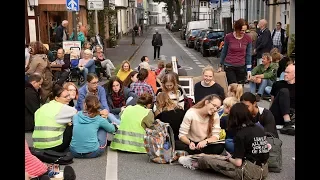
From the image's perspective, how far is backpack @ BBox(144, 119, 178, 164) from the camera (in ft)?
22.2

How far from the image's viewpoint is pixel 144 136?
691cm

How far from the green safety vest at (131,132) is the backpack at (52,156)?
2.71ft

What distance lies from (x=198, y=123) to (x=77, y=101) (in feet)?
10.0

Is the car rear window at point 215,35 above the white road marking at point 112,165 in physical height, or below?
above

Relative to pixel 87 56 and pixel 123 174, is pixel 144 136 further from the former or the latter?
pixel 87 56

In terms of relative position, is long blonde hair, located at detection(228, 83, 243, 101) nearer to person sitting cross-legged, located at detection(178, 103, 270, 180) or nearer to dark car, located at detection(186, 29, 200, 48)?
person sitting cross-legged, located at detection(178, 103, 270, 180)

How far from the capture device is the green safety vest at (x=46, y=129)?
22.6 feet

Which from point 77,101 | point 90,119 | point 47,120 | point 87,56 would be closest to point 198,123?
point 90,119

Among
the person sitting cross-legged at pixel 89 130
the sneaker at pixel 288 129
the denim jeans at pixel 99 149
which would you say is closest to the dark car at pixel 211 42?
the sneaker at pixel 288 129

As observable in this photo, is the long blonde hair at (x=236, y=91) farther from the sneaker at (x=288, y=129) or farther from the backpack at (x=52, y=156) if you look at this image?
the backpack at (x=52, y=156)

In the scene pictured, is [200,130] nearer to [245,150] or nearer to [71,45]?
[245,150]

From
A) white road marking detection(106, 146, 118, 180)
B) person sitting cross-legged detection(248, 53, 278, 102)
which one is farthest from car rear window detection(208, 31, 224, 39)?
white road marking detection(106, 146, 118, 180)

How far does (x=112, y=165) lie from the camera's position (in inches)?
269

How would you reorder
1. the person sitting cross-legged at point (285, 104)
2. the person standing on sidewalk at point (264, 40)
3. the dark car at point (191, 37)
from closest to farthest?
1. the person sitting cross-legged at point (285, 104)
2. the person standing on sidewalk at point (264, 40)
3. the dark car at point (191, 37)
